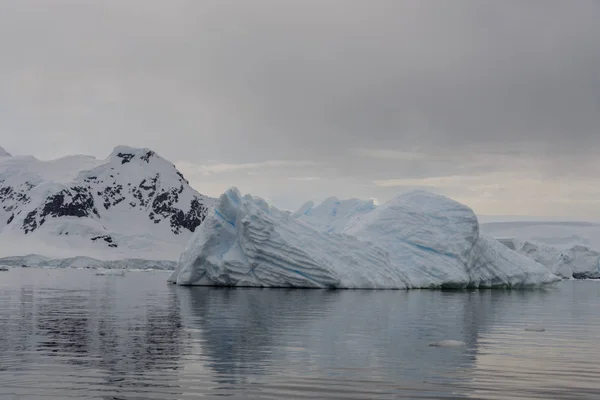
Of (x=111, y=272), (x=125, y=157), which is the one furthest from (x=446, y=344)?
(x=125, y=157)

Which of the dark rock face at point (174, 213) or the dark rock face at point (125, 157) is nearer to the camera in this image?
the dark rock face at point (174, 213)

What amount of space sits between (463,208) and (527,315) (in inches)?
823

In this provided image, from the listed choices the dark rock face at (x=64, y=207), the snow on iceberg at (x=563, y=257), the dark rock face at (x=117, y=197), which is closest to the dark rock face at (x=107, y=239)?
the dark rock face at (x=117, y=197)

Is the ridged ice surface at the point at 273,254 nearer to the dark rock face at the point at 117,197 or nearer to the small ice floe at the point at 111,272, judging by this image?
the small ice floe at the point at 111,272

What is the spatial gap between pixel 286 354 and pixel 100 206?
159 m

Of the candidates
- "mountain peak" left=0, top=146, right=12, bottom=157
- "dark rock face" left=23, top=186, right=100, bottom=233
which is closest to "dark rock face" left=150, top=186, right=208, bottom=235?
"dark rock face" left=23, top=186, right=100, bottom=233

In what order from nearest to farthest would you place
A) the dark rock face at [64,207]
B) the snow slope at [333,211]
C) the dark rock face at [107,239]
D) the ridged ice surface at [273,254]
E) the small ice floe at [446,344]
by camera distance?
the small ice floe at [446,344]
the ridged ice surface at [273,254]
the snow slope at [333,211]
the dark rock face at [107,239]
the dark rock face at [64,207]

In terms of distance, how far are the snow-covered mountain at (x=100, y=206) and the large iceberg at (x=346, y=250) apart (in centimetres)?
9637

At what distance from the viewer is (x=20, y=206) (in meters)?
165

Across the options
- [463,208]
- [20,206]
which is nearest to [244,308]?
[463,208]

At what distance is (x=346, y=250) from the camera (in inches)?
1630

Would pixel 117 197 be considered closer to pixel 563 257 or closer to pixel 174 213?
pixel 174 213

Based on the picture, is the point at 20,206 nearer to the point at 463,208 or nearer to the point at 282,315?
the point at 463,208

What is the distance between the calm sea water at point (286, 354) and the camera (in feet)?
35.5
